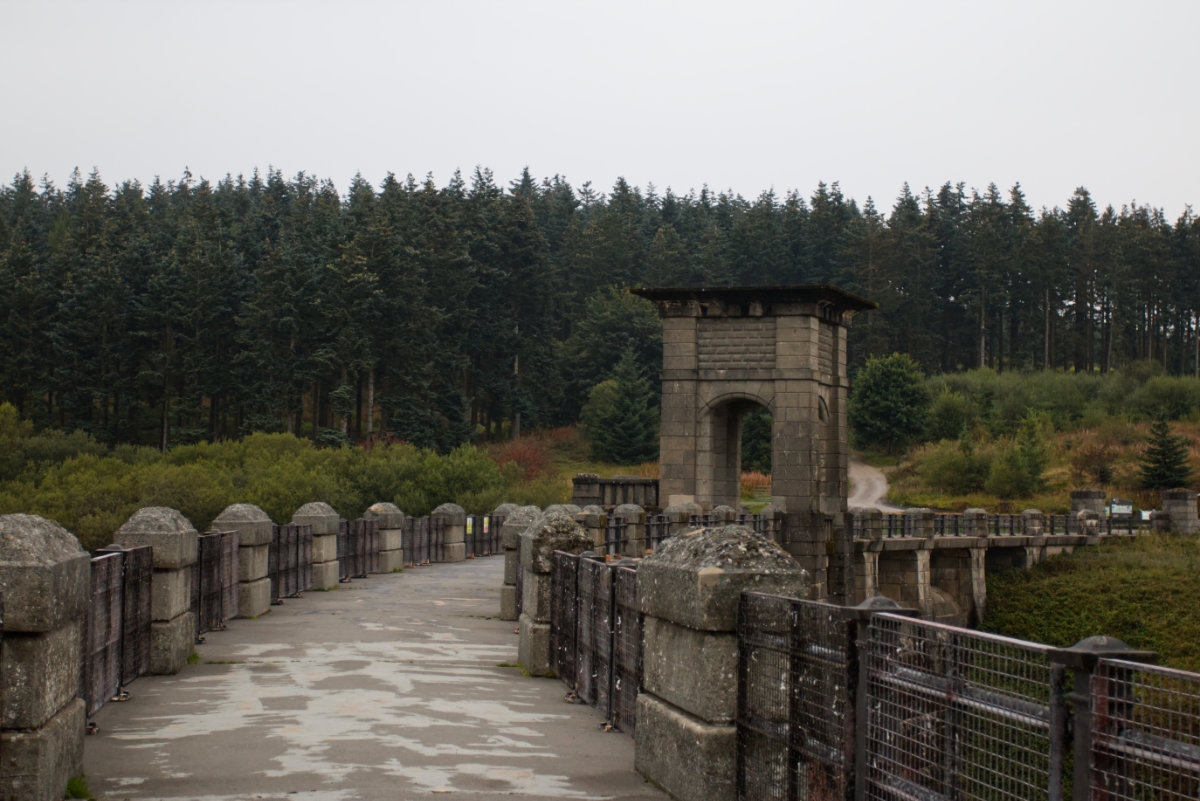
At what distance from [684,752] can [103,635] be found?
5355mm

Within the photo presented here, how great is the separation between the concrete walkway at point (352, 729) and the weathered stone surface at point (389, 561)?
10.6 m

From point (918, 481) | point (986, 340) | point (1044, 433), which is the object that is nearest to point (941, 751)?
point (918, 481)

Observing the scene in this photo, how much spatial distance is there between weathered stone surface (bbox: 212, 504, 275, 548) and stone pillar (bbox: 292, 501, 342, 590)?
4592 mm

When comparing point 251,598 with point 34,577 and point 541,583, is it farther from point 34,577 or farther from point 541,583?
point 34,577

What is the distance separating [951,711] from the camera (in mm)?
5047

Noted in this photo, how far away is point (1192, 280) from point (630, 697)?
107 m

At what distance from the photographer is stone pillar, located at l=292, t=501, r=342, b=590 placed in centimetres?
2152

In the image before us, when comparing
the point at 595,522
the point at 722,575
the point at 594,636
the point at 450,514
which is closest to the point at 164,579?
the point at 594,636

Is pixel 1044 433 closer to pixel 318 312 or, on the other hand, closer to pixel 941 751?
pixel 318 312

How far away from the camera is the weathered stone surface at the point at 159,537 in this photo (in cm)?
1193

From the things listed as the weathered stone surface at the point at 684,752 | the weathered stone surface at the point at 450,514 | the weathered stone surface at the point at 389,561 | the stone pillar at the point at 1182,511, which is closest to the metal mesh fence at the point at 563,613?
the weathered stone surface at the point at 684,752

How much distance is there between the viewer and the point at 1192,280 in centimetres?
10250

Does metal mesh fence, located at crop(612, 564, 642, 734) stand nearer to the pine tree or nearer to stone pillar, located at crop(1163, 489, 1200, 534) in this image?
stone pillar, located at crop(1163, 489, 1200, 534)

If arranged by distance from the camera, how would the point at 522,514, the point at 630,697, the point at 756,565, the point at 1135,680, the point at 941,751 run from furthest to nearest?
the point at 522,514 < the point at 630,697 < the point at 756,565 < the point at 941,751 < the point at 1135,680
